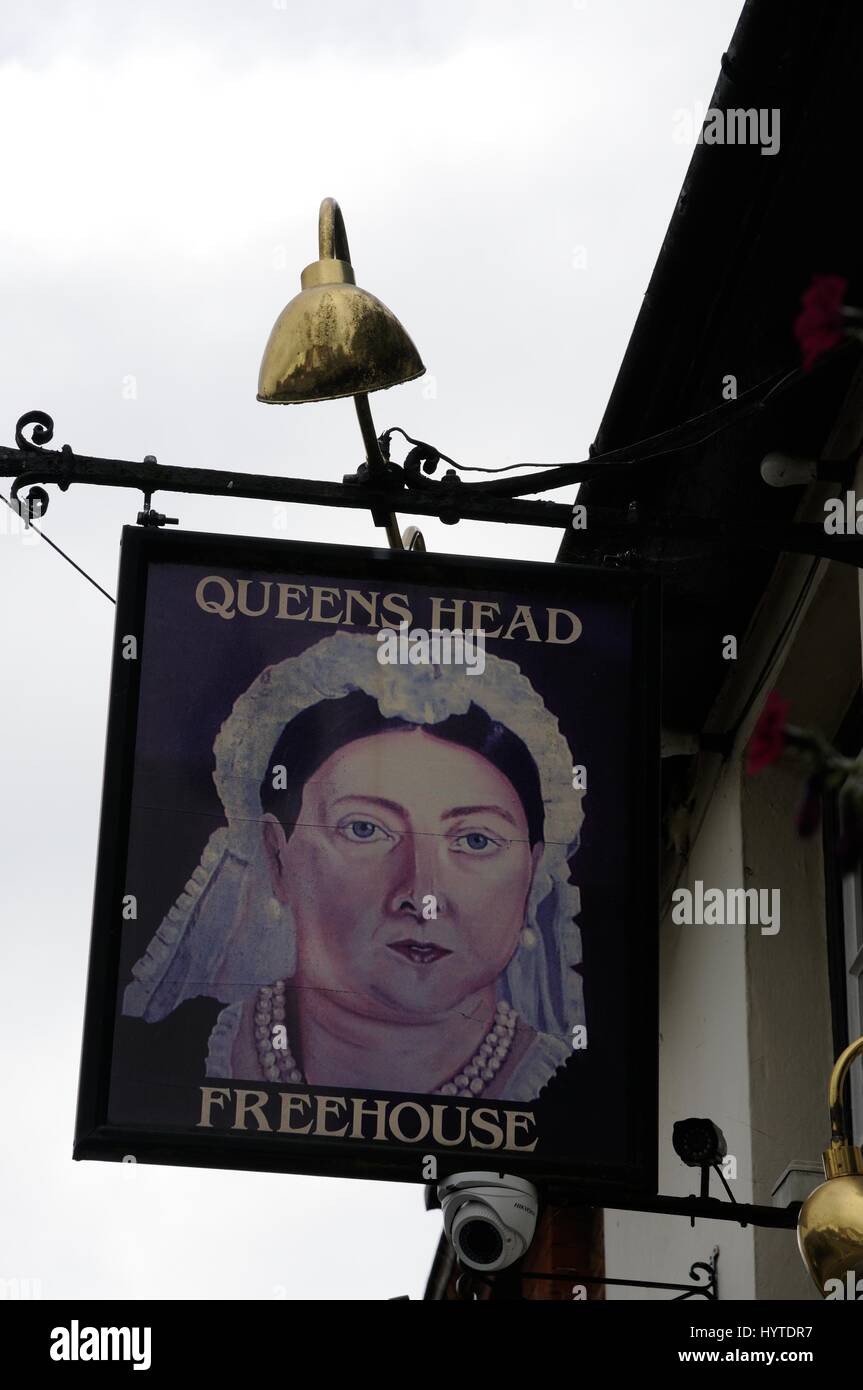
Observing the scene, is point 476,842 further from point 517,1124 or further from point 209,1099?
point 209,1099

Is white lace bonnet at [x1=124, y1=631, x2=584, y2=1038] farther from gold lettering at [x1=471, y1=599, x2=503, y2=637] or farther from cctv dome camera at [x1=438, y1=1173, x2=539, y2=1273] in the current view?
cctv dome camera at [x1=438, y1=1173, x2=539, y2=1273]

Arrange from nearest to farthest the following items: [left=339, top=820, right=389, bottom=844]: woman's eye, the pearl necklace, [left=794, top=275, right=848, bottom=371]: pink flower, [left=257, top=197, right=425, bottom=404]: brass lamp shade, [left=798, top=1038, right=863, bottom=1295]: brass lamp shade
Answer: [left=794, top=275, right=848, bottom=371]: pink flower < [left=798, top=1038, right=863, bottom=1295]: brass lamp shade < the pearl necklace < [left=339, top=820, right=389, bottom=844]: woman's eye < [left=257, top=197, right=425, bottom=404]: brass lamp shade

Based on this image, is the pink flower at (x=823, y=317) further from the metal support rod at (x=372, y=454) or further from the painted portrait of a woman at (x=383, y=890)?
the metal support rod at (x=372, y=454)

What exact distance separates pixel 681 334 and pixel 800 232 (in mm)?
546

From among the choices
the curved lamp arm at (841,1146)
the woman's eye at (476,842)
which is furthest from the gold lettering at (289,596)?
the curved lamp arm at (841,1146)

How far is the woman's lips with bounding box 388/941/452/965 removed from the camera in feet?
19.6

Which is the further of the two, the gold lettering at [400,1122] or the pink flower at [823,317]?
the gold lettering at [400,1122]

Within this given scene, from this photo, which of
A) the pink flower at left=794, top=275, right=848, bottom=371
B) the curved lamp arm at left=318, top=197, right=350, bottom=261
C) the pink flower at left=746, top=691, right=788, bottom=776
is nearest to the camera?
the pink flower at left=746, top=691, right=788, bottom=776

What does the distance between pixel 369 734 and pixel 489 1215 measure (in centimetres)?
126

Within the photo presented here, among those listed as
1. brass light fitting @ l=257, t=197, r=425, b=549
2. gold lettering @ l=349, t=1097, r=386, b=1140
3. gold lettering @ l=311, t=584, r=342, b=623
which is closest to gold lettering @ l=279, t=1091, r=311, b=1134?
gold lettering @ l=349, t=1097, r=386, b=1140

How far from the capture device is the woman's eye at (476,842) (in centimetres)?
614

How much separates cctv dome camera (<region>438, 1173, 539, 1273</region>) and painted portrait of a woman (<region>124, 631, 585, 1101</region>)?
0.22 metres
